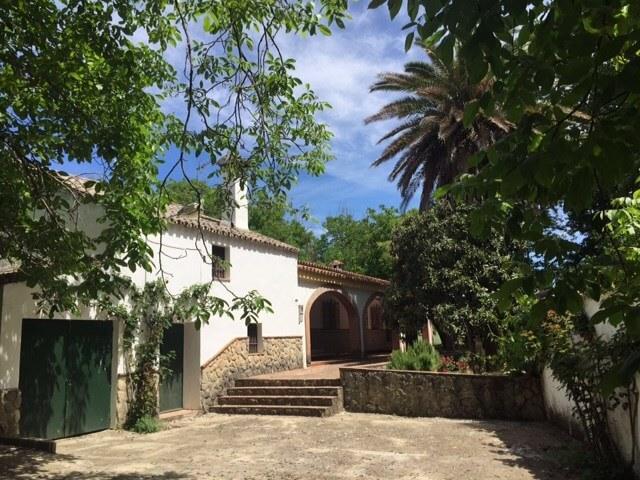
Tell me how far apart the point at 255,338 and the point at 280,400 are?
3120mm

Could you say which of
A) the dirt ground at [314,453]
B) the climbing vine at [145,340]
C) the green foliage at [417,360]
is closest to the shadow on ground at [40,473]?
the dirt ground at [314,453]

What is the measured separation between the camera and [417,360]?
12.7m

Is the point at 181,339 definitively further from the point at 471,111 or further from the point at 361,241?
the point at 361,241

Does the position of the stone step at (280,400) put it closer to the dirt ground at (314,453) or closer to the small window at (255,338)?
the dirt ground at (314,453)

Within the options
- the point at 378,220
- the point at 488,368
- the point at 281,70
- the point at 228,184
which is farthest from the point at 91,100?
the point at 378,220

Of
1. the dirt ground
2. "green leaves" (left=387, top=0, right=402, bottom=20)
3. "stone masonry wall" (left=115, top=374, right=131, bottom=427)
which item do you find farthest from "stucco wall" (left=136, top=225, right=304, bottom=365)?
"green leaves" (left=387, top=0, right=402, bottom=20)

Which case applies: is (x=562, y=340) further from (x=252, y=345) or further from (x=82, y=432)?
(x=252, y=345)

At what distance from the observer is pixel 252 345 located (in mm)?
15633

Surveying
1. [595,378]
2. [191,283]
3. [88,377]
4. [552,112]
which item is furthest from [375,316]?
[552,112]

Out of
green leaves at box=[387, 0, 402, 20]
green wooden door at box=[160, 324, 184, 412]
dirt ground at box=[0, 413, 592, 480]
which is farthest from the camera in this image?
green wooden door at box=[160, 324, 184, 412]

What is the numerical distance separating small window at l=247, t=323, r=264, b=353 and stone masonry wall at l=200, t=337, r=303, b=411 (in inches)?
6.2

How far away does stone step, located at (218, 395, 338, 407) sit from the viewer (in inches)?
490

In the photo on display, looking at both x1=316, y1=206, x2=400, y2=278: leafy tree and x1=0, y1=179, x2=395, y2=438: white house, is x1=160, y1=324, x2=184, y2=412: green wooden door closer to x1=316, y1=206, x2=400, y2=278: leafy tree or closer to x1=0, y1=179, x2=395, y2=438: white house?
x1=0, y1=179, x2=395, y2=438: white house

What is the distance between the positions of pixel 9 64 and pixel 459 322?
1155cm
